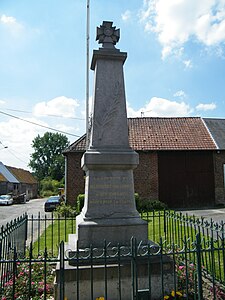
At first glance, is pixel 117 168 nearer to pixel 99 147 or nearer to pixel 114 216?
pixel 99 147

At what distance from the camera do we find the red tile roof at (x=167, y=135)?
16.6 meters

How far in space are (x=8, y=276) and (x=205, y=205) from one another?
14.4 meters

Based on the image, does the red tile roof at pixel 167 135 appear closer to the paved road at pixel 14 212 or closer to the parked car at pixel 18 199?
the paved road at pixel 14 212

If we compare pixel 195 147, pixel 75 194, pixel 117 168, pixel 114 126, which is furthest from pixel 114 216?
pixel 195 147

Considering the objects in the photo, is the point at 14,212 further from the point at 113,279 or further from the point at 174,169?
the point at 113,279

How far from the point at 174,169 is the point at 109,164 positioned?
12.7 metres

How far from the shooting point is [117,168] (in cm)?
444

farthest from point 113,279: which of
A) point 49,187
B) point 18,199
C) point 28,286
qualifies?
point 49,187

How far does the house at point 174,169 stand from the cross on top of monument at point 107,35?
431 inches

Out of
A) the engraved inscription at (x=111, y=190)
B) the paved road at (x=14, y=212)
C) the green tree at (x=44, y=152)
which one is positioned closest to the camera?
the engraved inscription at (x=111, y=190)

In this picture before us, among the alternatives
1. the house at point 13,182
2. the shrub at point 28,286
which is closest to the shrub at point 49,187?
the house at point 13,182

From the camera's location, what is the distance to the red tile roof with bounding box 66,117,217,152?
1664 centimetres

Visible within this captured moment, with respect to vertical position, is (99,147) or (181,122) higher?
(181,122)

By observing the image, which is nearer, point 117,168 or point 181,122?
point 117,168
